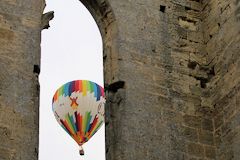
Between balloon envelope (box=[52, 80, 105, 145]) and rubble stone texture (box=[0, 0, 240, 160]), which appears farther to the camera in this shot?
balloon envelope (box=[52, 80, 105, 145])

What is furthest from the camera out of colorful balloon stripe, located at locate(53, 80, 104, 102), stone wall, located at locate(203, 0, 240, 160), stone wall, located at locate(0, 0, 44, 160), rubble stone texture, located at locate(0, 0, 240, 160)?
colorful balloon stripe, located at locate(53, 80, 104, 102)

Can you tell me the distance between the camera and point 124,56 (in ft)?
32.2

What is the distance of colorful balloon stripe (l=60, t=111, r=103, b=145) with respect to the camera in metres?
16.7

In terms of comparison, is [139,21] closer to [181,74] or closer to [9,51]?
[181,74]

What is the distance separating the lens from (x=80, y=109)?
16.9 m

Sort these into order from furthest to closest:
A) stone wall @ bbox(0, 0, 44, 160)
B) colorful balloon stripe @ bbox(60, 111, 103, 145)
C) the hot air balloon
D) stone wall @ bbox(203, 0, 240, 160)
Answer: the hot air balloon
colorful balloon stripe @ bbox(60, 111, 103, 145)
stone wall @ bbox(203, 0, 240, 160)
stone wall @ bbox(0, 0, 44, 160)

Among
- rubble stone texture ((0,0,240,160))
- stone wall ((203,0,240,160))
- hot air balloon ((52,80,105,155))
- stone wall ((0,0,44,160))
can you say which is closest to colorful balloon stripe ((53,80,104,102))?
hot air balloon ((52,80,105,155))

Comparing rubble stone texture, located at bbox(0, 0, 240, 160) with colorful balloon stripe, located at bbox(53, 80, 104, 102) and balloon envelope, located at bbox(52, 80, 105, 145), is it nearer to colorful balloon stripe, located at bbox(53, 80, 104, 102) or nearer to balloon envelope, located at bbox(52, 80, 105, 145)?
balloon envelope, located at bbox(52, 80, 105, 145)

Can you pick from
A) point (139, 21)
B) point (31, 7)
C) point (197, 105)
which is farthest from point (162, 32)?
point (31, 7)

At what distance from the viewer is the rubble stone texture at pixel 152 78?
898 cm

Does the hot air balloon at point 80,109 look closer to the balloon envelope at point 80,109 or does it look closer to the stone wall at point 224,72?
the balloon envelope at point 80,109

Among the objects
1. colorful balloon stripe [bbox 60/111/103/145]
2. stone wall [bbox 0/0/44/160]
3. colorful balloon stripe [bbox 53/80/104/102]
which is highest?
colorful balloon stripe [bbox 53/80/104/102]

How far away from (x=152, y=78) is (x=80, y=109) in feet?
23.5

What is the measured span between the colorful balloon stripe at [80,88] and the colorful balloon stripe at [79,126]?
1.62ft
